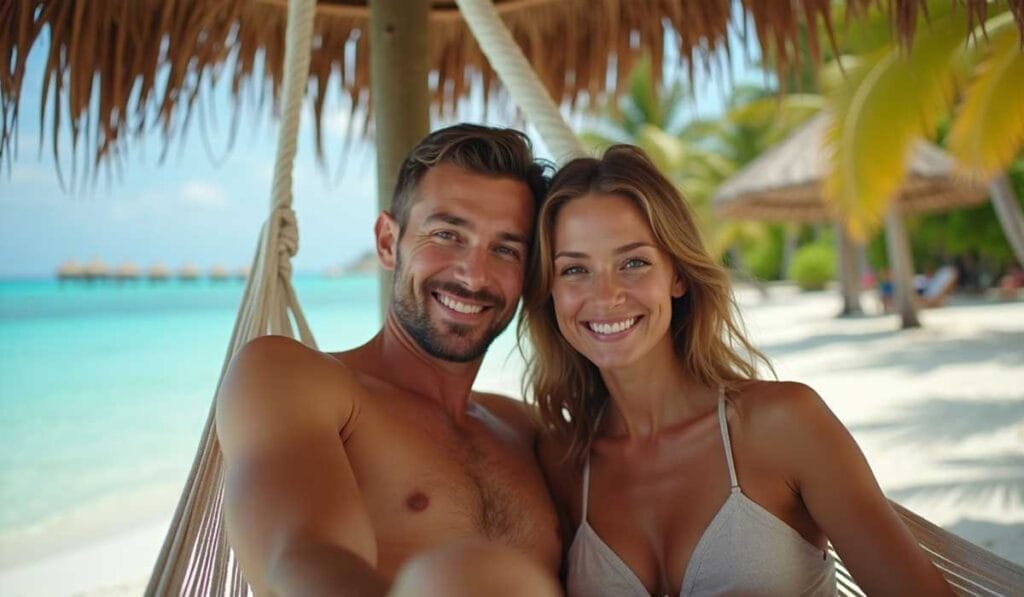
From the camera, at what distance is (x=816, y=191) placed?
8.89 meters

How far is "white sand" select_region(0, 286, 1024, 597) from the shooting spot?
2.99 meters

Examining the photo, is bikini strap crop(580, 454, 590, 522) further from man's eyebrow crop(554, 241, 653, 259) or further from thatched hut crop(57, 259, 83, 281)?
thatched hut crop(57, 259, 83, 281)

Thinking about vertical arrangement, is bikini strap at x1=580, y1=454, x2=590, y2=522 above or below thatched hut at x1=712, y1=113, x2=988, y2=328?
below

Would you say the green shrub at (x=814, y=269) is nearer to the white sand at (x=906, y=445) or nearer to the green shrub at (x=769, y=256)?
the green shrub at (x=769, y=256)

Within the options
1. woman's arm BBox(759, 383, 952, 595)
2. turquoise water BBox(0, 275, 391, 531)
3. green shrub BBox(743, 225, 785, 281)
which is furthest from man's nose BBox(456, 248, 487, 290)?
green shrub BBox(743, 225, 785, 281)

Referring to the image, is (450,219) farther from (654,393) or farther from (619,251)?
(654,393)

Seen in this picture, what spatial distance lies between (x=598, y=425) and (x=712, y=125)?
17545 mm

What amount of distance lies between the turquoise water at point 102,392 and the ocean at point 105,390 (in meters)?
0.02

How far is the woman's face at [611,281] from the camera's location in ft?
3.97

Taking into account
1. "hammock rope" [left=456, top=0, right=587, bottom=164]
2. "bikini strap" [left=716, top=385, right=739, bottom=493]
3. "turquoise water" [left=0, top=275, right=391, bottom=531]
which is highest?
"hammock rope" [left=456, top=0, right=587, bottom=164]

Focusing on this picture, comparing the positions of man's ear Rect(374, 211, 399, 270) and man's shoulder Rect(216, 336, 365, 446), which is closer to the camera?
man's shoulder Rect(216, 336, 365, 446)

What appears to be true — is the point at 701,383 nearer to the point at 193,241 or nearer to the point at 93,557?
the point at 93,557

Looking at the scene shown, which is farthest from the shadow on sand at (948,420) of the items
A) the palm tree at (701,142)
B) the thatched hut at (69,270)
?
the thatched hut at (69,270)

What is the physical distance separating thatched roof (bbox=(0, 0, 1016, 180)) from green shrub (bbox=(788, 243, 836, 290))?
1742 centimetres
